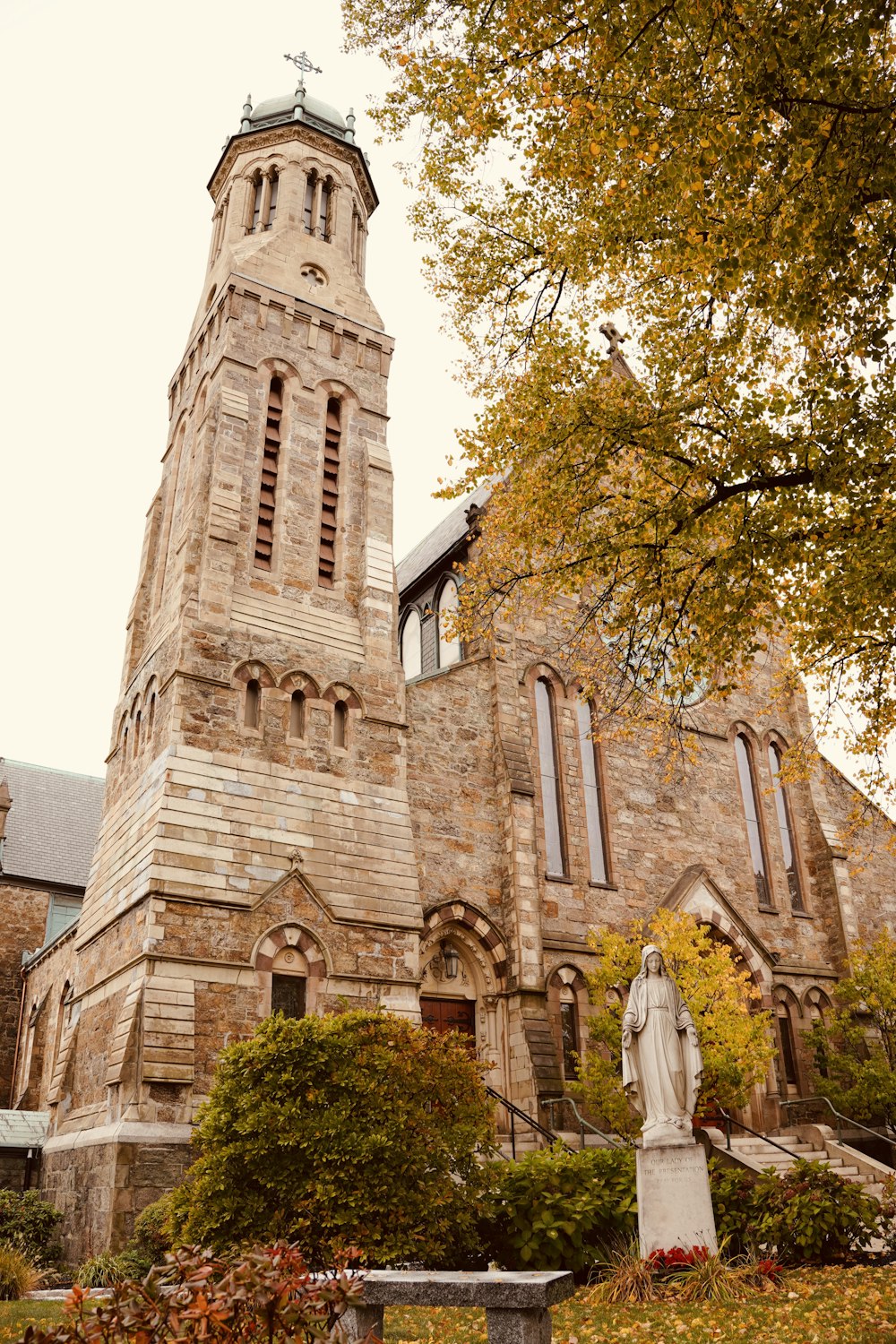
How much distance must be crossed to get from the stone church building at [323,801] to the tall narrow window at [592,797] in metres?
0.07

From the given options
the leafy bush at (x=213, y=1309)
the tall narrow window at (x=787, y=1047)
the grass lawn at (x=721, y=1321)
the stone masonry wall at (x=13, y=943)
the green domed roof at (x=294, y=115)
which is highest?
the green domed roof at (x=294, y=115)

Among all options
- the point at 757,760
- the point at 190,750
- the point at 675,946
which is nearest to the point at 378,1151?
the point at 190,750

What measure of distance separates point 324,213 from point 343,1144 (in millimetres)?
21338

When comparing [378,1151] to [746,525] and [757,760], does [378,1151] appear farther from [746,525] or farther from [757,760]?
[757,760]

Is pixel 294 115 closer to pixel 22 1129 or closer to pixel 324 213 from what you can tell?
pixel 324 213

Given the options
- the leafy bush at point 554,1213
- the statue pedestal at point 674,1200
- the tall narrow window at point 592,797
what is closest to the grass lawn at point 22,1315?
the leafy bush at point 554,1213

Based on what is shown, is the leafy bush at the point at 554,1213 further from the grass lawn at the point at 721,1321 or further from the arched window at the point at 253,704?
the arched window at the point at 253,704

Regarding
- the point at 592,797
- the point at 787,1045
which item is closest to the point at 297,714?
the point at 592,797

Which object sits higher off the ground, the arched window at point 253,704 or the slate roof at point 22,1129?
the arched window at point 253,704

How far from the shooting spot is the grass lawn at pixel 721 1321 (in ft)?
23.2

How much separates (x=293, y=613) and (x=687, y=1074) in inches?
405

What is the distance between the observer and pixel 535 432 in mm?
11250

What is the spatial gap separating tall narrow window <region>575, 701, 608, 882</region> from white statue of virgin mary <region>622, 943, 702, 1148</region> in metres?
8.70

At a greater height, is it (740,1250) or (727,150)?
(727,150)
